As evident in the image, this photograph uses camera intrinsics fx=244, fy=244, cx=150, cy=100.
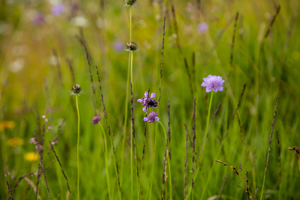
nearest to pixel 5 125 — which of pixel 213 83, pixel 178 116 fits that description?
pixel 178 116

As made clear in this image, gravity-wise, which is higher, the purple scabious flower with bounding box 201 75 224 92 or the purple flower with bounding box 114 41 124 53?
the purple flower with bounding box 114 41 124 53

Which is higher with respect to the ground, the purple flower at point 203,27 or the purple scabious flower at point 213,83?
the purple flower at point 203,27

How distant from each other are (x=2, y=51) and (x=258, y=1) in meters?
3.73

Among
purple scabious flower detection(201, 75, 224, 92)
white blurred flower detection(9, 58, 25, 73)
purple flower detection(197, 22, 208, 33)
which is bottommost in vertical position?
purple scabious flower detection(201, 75, 224, 92)

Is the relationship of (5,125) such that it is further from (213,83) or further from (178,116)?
(213,83)

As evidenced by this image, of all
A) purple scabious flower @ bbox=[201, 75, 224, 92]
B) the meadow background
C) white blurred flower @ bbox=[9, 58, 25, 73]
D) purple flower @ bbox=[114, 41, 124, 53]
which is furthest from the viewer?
white blurred flower @ bbox=[9, 58, 25, 73]

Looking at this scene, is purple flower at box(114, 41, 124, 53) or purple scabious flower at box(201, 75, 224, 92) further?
purple flower at box(114, 41, 124, 53)

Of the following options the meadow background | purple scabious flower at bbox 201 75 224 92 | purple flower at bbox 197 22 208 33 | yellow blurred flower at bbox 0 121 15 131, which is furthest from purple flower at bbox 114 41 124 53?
purple scabious flower at bbox 201 75 224 92

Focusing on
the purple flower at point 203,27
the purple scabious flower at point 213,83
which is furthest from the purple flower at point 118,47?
the purple scabious flower at point 213,83

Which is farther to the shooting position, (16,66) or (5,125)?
(16,66)

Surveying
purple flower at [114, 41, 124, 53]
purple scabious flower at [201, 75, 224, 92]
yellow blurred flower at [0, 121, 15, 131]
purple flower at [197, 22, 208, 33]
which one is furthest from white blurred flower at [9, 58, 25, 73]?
purple scabious flower at [201, 75, 224, 92]

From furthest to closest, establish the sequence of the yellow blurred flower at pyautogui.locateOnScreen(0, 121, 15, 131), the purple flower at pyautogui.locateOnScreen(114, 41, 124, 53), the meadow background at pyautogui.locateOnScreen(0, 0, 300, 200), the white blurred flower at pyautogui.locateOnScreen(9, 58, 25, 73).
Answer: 1. the white blurred flower at pyautogui.locateOnScreen(9, 58, 25, 73)
2. the purple flower at pyautogui.locateOnScreen(114, 41, 124, 53)
3. the yellow blurred flower at pyautogui.locateOnScreen(0, 121, 15, 131)
4. the meadow background at pyautogui.locateOnScreen(0, 0, 300, 200)

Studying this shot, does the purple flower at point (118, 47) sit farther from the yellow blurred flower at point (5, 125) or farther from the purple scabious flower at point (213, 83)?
the purple scabious flower at point (213, 83)

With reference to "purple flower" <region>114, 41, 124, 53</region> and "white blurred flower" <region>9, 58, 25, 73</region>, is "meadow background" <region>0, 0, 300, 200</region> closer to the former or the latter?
"purple flower" <region>114, 41, 124, 53</region>
